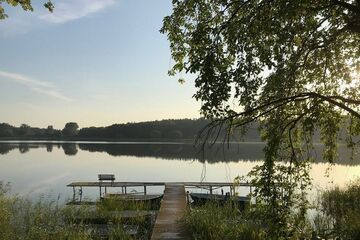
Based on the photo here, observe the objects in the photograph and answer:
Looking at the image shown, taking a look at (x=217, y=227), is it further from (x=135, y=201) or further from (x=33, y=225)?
(x=135, y=201)

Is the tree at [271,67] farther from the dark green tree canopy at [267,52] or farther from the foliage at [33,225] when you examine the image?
the foliage at [33,225]

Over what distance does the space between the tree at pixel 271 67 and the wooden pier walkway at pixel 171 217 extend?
446 cm

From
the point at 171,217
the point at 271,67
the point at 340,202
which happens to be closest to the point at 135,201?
the point at 171,217

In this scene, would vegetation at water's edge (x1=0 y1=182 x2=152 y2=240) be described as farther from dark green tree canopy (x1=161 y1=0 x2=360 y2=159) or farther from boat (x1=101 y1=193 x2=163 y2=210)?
dark green tree canopy (x1=161 y1=0 x2=360 y2=159)

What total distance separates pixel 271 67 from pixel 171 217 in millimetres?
8651

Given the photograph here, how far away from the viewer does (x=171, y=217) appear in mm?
13383

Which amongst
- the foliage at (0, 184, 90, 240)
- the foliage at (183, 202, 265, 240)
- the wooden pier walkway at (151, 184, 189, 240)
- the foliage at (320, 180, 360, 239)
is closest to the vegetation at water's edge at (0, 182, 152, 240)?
the foliage at (0, 184, 90, 240)

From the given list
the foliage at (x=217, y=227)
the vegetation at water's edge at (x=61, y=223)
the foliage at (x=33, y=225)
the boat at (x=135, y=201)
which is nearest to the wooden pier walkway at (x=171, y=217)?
the foliage at (x=217, y=227)

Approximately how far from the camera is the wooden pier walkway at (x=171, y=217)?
10.8 meters

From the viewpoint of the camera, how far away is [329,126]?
24.9ft

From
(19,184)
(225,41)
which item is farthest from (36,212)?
Answer: (19,184)

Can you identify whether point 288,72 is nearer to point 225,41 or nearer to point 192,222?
point 225,41

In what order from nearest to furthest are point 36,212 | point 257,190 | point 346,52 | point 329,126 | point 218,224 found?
point 257,190
point 329,126
point 346,52
point 218,224
point 36,212

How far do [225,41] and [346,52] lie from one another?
11.4 feet
